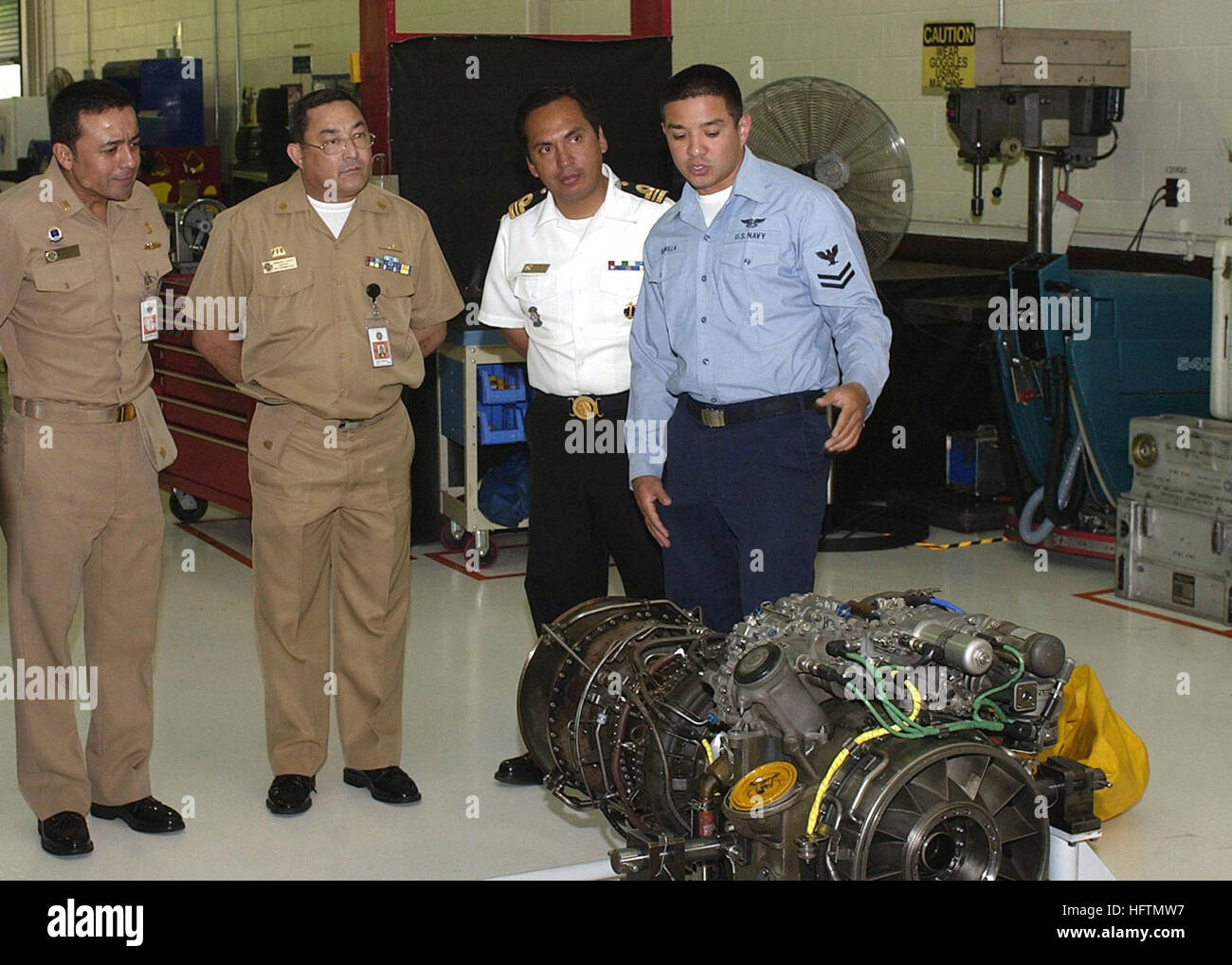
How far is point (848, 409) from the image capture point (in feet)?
10.8

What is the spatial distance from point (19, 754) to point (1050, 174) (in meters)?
4.70

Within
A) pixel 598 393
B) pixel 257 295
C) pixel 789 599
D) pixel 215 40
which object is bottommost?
pixel 789 599

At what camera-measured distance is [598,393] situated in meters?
4.09

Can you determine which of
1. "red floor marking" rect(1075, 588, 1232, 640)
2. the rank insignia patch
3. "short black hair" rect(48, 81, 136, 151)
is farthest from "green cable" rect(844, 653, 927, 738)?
"red floor marking" rect(1075, 588, 1232, 640)

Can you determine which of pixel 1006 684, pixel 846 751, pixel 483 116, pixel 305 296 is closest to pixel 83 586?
pixel 305 296

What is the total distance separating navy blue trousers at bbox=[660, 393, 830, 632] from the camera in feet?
11.5

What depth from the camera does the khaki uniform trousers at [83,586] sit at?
12.0 feet

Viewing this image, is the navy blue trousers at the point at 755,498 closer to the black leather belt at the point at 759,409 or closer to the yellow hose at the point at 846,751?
the black leather belt at the point at 759,409

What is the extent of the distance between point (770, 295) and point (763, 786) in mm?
1241

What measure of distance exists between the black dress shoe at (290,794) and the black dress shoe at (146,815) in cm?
Result: 23

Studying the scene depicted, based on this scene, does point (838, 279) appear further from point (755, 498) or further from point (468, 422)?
point (468, 422)

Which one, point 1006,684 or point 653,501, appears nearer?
point 1006,684

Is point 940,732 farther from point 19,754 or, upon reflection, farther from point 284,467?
point 19,754

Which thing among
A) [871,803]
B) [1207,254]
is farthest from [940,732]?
[1207,254]
